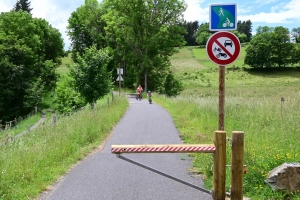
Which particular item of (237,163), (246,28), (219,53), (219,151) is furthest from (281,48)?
(219,151)

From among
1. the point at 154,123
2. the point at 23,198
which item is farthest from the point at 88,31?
the point at 23,198

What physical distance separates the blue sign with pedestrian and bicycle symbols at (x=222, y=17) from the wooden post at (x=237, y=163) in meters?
2.08

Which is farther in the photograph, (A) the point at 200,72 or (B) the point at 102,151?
(A) the point at 200,72

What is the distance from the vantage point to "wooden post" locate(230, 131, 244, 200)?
4441 millimetres

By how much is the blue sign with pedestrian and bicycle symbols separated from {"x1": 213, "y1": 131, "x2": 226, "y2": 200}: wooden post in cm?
209

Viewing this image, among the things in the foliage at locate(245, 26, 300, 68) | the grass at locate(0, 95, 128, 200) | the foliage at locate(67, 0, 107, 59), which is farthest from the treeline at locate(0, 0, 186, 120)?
the foliage at locate(245, 26, 300, 68)

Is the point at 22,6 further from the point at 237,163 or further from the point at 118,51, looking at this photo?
the point at 237,163

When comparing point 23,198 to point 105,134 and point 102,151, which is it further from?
point 105,134

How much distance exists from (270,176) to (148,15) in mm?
43199

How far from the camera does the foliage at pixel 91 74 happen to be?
69.9ft

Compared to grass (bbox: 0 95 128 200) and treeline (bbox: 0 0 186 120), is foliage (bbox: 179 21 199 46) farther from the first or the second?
grass (bbox: 0 95 128 200)

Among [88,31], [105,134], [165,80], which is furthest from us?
[88,31]

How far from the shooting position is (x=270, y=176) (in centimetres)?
530

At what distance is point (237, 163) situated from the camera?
4.52m
